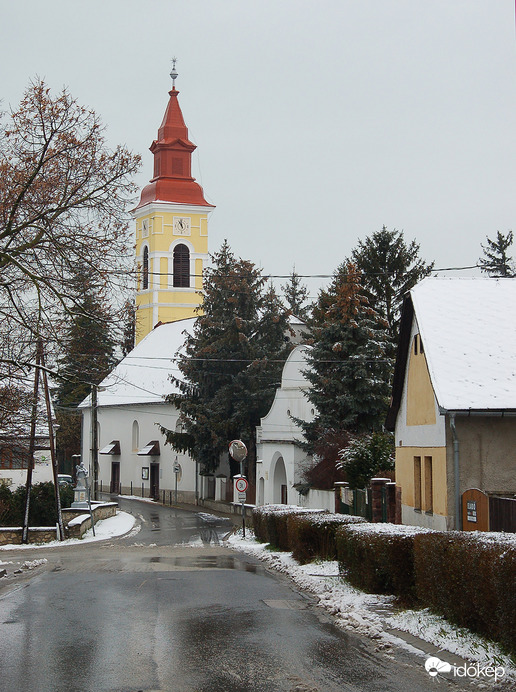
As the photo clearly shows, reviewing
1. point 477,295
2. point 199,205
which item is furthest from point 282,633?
point 199,205

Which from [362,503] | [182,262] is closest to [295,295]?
[182,262]

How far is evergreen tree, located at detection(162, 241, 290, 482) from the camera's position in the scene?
52.9m

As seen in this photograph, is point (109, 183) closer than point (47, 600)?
No

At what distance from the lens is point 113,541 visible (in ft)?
112

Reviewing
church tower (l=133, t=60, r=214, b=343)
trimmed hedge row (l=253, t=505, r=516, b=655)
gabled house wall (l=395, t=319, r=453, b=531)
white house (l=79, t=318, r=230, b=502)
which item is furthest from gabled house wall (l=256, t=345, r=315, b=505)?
church tower (l=133, t=60, r=214, b=343)

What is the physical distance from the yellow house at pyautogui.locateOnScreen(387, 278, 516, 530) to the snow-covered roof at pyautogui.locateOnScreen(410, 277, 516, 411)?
2 centimetres

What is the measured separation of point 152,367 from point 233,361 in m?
19.6

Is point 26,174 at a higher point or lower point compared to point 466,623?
higher

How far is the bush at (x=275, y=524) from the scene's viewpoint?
895 inches

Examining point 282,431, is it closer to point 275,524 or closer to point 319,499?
point 319,499

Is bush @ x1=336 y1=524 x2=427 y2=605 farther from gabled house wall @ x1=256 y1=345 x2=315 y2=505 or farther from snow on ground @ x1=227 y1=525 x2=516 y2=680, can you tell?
gabled house wall @ x1=256 y1=345 x2=315 y2=505

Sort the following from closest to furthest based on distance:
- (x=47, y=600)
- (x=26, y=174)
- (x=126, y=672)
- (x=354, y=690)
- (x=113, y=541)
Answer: (x=354, y=690)
(x=126, y=672)
(x=47, y=600)
(x=26, y=174)
(x=113, y=541)

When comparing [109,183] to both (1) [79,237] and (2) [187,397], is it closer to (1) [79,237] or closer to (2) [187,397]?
(1) [79,237]

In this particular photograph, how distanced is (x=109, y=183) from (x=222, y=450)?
132 feet
